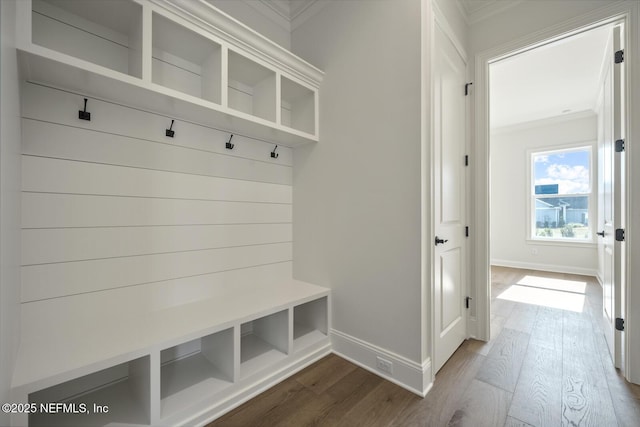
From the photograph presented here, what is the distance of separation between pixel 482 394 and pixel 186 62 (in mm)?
2809

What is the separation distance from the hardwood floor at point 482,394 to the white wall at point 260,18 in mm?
2706

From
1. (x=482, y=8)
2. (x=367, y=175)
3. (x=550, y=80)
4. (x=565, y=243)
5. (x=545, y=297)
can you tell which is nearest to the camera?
(x=367, y=175)

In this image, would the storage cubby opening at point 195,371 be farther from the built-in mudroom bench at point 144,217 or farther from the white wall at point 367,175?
the white wall at point 367,175

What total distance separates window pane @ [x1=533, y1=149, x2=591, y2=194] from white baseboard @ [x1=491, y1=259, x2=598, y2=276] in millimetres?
1396

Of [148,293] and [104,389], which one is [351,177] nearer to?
[148,293]

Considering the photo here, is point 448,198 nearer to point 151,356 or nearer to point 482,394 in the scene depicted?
point 482,394

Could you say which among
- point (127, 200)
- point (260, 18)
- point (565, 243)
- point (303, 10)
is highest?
point (303, 10)

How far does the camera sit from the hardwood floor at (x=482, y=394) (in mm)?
1390

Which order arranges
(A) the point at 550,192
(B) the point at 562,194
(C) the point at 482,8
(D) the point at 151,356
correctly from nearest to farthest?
1. (D) the point at 151,356
2. (C) the point at 482,8
3. (B) the point at 562,194
4. (A) the point at 550,192

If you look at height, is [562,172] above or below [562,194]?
above

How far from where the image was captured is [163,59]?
5.45 ft

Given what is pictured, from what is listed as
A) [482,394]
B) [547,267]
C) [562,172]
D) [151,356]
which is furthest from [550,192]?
[151,356]

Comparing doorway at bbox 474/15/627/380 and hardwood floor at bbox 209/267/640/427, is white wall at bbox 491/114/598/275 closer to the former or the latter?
doorway at bbox 474/15/627/380

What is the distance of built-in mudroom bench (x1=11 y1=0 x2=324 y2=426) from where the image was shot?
1.21 m
